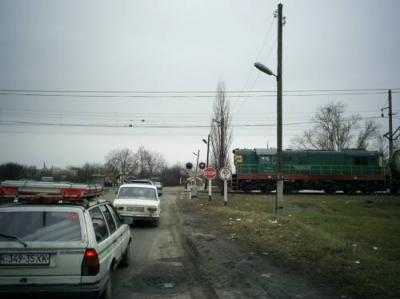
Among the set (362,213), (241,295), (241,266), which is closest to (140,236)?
(241,266)

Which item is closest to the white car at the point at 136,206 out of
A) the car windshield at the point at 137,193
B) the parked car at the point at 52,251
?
Answer: the car windshield at the point at 137,193

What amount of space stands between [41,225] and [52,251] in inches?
20.7

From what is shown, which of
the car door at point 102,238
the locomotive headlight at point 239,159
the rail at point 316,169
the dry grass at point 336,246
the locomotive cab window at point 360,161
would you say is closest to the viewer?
the car door at point 102,238

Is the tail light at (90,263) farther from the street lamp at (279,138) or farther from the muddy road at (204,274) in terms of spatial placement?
the street lamp at (279,138)

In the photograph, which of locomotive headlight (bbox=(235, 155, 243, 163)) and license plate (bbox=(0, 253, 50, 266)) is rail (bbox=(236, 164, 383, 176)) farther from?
license plate (bbox=(0, 253, 50, 266))

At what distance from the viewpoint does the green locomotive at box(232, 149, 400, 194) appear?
40.1 metres

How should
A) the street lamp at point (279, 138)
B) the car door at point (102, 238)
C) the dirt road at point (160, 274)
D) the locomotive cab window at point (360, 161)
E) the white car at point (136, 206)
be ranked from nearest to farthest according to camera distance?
the car door at point (102, 238), the dirt road at point (160, 274), the white car at point (136, 206), the street lamp at point (279, 138), the locomotive cab window at point (360, 161)

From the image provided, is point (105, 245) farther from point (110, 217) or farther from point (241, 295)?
point (241, 295)

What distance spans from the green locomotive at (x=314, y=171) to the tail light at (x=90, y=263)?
1371 inches

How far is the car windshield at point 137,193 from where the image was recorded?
18.0 m

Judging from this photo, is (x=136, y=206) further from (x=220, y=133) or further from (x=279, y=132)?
(x=220, y=133)

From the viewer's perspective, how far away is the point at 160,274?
28.4 ft

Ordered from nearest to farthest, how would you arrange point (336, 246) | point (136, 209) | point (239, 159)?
point (336, 246), point (136, 209), point (239, 159)

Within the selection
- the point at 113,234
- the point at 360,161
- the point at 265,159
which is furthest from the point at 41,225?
the point at 360,161
